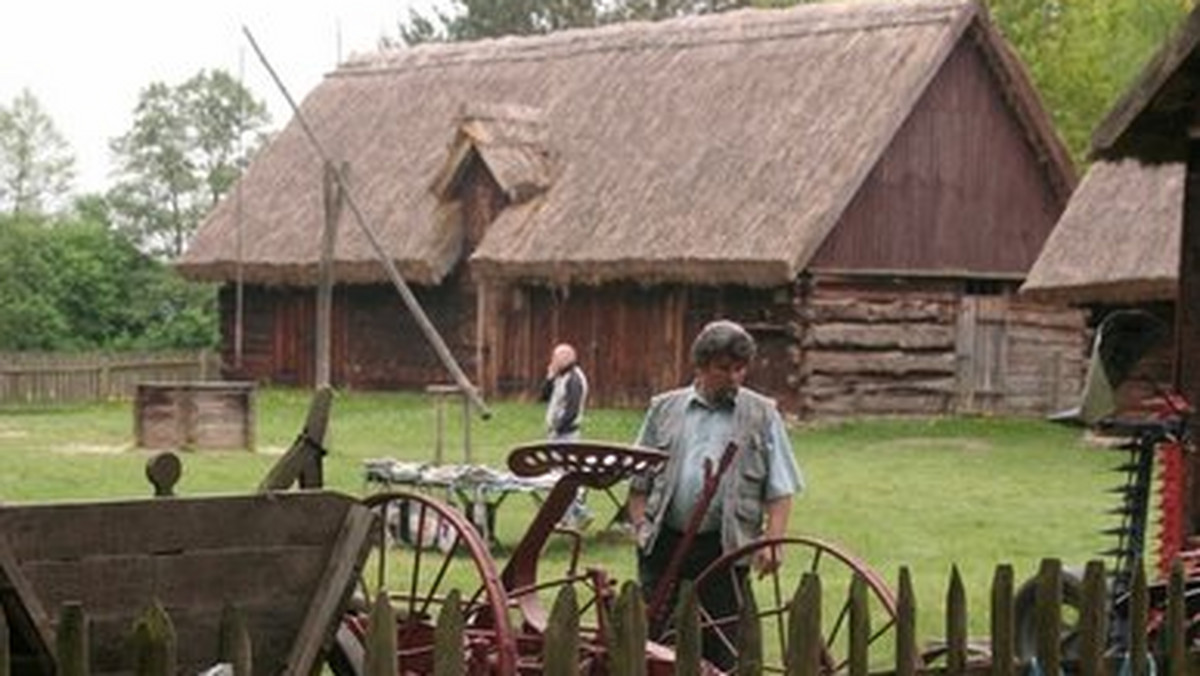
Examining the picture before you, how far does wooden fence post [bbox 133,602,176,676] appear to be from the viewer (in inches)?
189

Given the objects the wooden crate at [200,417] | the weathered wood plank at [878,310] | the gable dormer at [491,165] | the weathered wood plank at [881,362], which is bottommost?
the wooden crate at [200,417]

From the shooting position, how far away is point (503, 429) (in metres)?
28.7

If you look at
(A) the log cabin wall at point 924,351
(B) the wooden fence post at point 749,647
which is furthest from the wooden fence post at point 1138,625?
(A) the log cabin wall at point 924,351

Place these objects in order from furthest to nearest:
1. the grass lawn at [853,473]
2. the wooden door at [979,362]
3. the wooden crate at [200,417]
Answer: the wooden door at [979,362]
the wooden crate at [200,417]
the grass lawn at [853,473]

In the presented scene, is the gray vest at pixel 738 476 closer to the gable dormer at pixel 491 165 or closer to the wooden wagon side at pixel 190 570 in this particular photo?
the wooden wagon side at pixel 190 570

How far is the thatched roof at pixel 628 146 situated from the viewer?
31.0m

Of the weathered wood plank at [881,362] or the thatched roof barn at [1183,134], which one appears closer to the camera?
the thatched roof barn at [1183,134]

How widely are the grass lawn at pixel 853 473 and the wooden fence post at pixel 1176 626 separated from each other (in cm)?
462

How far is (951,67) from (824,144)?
2418 millimetres

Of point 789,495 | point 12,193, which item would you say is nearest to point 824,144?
point 789,495

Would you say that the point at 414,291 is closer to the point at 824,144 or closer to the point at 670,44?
the point at 670,44

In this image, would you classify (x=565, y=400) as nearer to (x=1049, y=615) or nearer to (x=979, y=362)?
(x=1049, y=615)

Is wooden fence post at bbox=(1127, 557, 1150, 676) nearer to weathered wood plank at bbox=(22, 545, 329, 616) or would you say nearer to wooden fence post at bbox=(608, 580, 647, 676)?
wooden fence post at bbox=(608, 580, 647, 676)

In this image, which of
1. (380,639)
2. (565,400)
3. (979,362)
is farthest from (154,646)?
(979,362)
